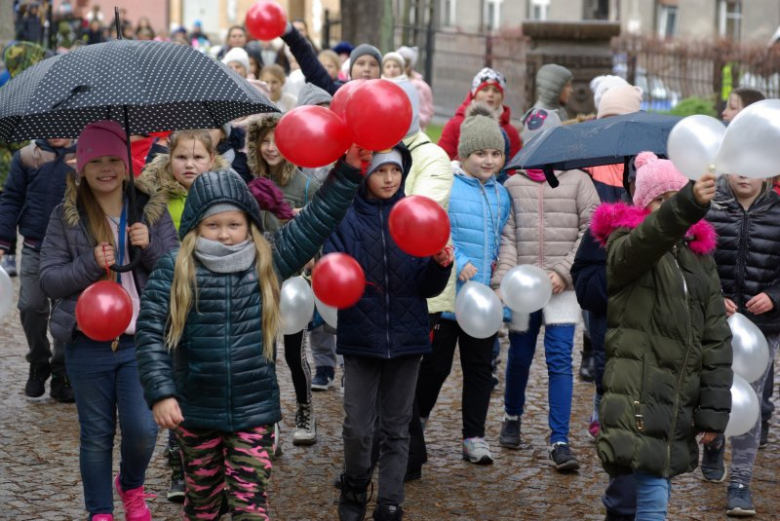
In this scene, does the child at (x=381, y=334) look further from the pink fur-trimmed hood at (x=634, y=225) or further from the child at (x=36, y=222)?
the child at (x=36, y=222)

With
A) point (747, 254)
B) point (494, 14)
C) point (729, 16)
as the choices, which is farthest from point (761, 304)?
point (494, 14)

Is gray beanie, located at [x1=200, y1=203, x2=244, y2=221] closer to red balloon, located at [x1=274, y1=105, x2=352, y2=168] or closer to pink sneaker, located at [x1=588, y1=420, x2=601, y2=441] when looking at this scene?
red balloon, located at [x1=274, y1=105, x2=352, y2=168]

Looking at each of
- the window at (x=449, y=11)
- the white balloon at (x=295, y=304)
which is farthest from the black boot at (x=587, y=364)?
the window at (x=449, y=11)

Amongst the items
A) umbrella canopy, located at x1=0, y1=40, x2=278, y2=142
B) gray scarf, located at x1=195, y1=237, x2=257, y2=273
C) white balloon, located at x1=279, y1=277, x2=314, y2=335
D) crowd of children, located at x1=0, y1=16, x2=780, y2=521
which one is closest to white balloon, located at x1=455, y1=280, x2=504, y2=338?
crowd of children, located at x1=0, y1=16, x2=780, y2=521

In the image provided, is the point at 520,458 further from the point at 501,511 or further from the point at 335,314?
the point at 335,314

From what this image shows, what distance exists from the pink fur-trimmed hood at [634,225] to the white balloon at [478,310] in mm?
1241

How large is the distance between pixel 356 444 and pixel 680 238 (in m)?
1.91

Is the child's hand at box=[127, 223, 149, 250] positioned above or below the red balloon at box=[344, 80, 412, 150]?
below

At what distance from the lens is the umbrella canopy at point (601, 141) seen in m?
6.25

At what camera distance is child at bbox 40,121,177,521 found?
18.5 ft

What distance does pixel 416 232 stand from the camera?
510cm

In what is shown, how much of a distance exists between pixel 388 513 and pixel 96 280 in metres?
1.72

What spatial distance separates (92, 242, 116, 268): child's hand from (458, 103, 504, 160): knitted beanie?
2370 mm

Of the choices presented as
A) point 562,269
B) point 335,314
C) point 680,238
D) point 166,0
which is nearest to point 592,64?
point 562,269
